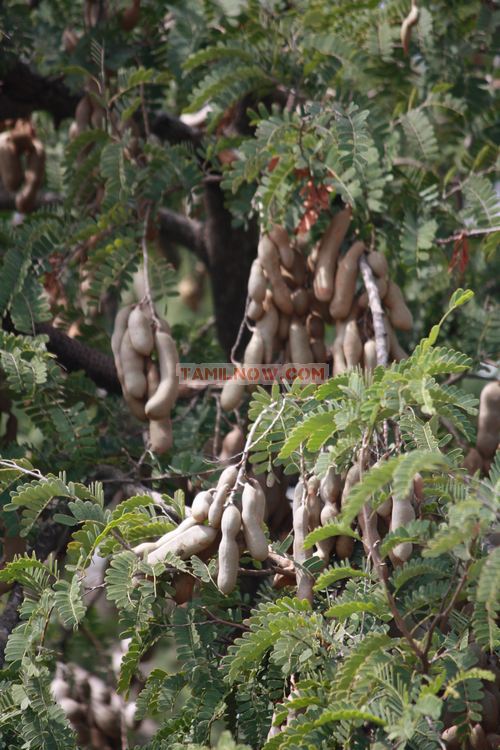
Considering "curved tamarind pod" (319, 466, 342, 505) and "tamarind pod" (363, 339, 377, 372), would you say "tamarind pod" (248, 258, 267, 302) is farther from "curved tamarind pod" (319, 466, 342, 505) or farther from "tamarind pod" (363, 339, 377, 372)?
"curved tamarind pod" (319, 466, 342, 505)

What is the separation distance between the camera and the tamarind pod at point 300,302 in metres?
2.31

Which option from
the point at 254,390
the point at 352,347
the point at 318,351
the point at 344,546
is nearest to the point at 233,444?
the point at 254,390

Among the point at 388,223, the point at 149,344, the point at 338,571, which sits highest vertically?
the point at 388,223

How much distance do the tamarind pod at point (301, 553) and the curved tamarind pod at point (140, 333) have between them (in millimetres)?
561

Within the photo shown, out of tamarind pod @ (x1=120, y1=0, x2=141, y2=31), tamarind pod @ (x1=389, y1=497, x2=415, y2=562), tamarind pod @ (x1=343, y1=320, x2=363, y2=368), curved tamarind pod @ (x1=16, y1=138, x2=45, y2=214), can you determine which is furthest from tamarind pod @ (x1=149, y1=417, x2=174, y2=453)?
tamarind pod @ (x1=120, y1=0, x2=141, y2=31)

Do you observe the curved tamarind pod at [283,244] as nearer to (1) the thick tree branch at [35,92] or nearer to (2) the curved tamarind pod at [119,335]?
(2) the curved tamarind pod at [119,335]

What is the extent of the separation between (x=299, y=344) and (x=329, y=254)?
191 mm

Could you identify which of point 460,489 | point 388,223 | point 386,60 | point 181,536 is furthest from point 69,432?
point 386,60

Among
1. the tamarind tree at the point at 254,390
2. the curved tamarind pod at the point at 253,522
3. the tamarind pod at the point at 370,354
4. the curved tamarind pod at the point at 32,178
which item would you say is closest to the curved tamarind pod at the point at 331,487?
the tamarind tree at the point at 254,390

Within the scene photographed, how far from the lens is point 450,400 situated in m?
1.61

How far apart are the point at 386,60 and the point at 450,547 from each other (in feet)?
6.00

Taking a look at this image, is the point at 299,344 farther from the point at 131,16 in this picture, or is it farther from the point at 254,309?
→ the point at 131,16

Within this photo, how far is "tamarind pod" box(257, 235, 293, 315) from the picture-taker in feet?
7.46

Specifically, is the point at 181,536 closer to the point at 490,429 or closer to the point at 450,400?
the point at 450,400
